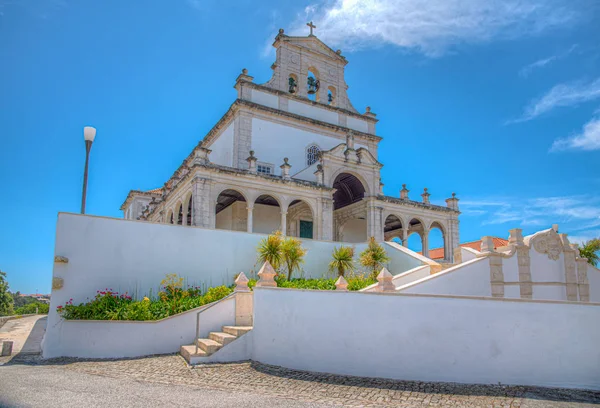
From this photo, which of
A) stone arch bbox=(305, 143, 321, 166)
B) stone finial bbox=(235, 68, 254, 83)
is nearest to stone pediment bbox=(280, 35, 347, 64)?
stone finial bbox=(235, 68, 254, 83)

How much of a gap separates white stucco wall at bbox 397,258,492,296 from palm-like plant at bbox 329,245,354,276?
15.1 ft

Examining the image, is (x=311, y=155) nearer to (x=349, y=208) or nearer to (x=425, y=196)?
(x=349, y=208)

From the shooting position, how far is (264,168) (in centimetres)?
2408

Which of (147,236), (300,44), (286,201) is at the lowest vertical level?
(147,236)

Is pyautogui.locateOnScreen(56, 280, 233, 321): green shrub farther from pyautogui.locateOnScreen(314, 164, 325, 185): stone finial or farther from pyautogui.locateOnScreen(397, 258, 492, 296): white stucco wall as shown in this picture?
pyautogui.locateOnScreen(314, 164, 325, 185): stone finial

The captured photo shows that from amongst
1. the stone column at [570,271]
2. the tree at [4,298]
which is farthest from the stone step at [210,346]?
the tree at [4,298]

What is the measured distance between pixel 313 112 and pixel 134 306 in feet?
60.0

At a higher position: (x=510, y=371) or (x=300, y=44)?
(x=300, y=44)

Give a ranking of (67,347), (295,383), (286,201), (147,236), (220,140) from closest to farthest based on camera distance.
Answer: (295,383)
(67,347)
(147,236)
(286,201)
(220,140)

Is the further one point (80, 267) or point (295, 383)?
point (80, 267)

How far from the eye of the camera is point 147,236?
1310cm

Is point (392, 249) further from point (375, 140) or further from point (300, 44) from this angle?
point (300, 44)

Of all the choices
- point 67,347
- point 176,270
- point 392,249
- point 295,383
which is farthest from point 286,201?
point 295,383

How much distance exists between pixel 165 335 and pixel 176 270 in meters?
3.10
